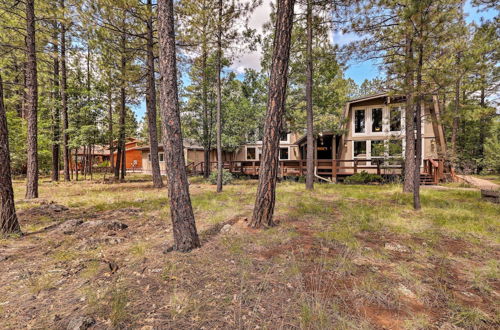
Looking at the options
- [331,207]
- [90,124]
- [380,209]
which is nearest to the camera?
[380,209]

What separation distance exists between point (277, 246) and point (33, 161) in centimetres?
898

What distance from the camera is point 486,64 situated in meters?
4.69

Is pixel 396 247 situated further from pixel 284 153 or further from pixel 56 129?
pixel 284 153

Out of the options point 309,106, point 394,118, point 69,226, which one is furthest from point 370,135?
point 69,226

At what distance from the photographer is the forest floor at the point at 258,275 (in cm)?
185

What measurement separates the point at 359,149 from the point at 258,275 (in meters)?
13.8

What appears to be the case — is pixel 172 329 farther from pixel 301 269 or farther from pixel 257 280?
pixel 301 269

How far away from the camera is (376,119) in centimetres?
1382

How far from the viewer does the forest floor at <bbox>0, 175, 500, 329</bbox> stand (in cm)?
185

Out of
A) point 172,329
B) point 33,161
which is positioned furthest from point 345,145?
point 33,161

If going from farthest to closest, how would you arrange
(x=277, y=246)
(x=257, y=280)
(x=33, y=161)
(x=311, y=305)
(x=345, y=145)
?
(x=345, y=145), (x=33, y=161), (x=277, y=246), (x=257, y=280), (x=311, y=305)

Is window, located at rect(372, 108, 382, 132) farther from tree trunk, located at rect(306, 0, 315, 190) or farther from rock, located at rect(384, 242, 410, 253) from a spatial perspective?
rock, located at rect(384, 242, 410, 253)

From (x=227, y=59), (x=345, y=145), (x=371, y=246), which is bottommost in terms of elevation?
(x=371, y=246)

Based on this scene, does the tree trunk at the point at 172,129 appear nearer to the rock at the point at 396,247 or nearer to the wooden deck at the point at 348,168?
the rock at the point at 396,247
